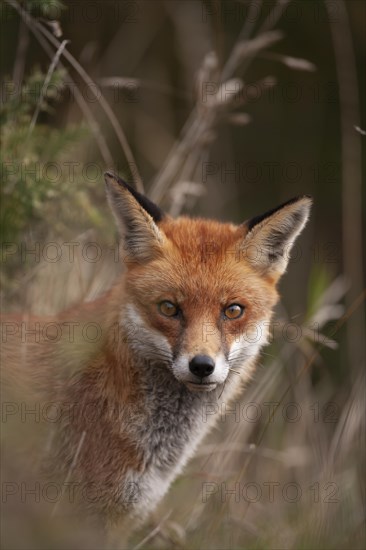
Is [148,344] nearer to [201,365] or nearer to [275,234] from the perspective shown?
[201,365]

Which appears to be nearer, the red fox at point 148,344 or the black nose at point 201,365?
the black nose at point 201,365

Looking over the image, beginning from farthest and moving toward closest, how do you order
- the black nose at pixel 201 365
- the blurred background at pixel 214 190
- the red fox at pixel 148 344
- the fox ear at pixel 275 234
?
the blurred background at pixel 214 190 → the fox ear at pixel 275 234 → the red fox at pixel 148 344 → the black nose at pixel 201 365

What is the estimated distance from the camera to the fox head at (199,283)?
3.99 meters

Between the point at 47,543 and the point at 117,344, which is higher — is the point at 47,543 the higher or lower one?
the higher one

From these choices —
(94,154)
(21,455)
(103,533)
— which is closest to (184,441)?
(103,533)

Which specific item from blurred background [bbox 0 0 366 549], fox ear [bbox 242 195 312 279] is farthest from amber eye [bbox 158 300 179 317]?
blurred background [bbox 0 0 366 549]

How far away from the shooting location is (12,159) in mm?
5078

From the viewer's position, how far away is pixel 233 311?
424cm

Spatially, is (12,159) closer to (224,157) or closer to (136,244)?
(136,244)

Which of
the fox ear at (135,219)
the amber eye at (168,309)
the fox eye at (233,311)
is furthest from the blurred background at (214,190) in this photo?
the fox ear at (135,219)

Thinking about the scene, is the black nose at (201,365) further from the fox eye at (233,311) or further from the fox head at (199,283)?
the fox eye at (233,311)

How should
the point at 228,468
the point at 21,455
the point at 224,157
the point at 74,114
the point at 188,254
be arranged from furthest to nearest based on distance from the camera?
the point at 224,157 → the point at 74,114 → the point at 228,468 → the point at 188,254 → the point at 21,455

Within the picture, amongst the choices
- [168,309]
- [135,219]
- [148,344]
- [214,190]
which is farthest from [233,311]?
[214,190]

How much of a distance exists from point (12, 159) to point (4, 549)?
10.8ft
